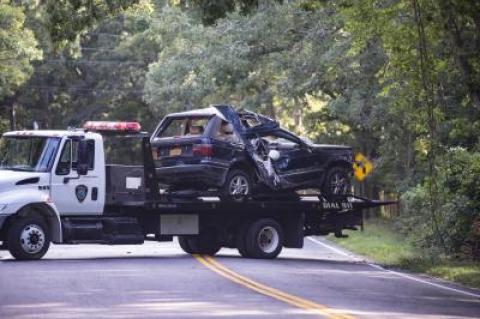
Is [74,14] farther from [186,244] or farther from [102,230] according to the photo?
[186,244]

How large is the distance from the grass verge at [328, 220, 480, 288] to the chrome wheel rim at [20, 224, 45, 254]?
7.77 m

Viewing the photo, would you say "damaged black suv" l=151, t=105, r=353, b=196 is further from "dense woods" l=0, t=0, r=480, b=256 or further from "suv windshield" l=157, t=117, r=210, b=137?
"dense woods" l=0, t=0, r=480, b=256

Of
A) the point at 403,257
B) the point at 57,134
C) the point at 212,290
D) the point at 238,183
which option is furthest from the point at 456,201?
the point at 212,290

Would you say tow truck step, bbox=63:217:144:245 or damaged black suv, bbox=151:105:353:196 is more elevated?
damaged black suv, bbox=151:105:353:196

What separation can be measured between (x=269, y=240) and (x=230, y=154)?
2.31 m

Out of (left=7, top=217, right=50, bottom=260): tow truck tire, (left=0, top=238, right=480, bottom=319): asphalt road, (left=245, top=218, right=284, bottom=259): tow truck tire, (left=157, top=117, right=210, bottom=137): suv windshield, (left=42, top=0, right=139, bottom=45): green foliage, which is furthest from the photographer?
(left=245, top=218, right=284, bottom=259): tow truck tire

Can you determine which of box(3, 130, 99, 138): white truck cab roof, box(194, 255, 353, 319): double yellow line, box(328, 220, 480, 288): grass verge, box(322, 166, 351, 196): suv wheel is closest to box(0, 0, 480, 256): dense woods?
box(328, 220, 480, 288): grass verge

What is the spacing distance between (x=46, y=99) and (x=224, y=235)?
4325 cm

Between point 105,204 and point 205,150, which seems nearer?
point 105,204

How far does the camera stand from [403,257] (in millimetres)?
26344

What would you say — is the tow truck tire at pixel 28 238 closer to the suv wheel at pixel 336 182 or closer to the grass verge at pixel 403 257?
Answer: the suv wheel at pixel 336 182

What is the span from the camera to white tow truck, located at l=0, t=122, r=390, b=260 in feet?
68.9

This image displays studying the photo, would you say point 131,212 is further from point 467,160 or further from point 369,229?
point 369,229

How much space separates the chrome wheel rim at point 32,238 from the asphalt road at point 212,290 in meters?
0.44
